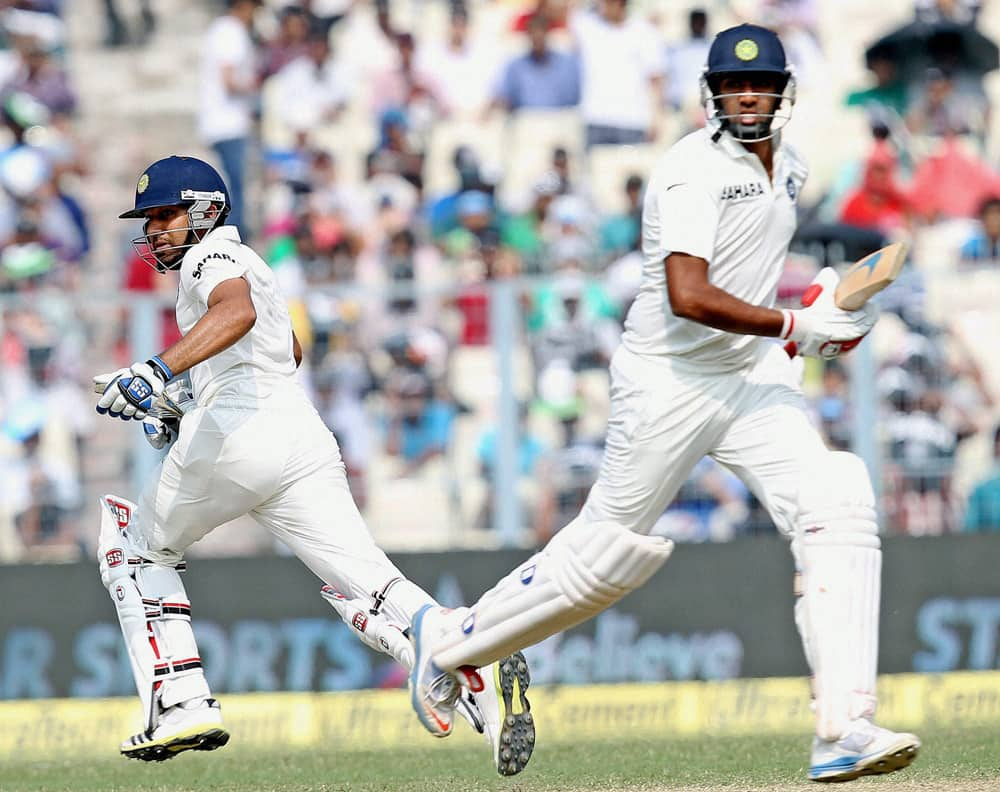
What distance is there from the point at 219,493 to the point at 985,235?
6.42 meters

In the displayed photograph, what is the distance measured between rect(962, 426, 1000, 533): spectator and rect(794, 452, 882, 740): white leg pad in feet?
14.2

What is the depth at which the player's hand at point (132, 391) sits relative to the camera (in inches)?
225

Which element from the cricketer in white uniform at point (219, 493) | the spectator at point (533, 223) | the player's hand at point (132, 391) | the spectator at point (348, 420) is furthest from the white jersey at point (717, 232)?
the spectator at point (533, 223)

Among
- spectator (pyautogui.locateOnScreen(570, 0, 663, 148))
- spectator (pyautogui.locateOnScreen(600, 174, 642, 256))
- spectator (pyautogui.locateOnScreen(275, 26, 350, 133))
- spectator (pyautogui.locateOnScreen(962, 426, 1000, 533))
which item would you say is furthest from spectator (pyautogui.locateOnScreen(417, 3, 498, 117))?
spectator (pyautogui.locateOnScreen(962, 426, 1000, 533))

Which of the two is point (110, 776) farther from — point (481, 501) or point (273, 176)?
point (273, 176)

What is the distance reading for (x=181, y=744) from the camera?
20.5 feet

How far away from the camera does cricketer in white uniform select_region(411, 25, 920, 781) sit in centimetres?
554

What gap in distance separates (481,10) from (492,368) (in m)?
5.01

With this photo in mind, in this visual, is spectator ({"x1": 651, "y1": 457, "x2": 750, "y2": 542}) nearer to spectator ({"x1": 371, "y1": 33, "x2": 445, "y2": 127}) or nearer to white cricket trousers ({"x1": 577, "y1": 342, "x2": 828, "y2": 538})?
white cricket trousers ({"x1": 577, "y1": 342, "x2": 828, "y2": 538})

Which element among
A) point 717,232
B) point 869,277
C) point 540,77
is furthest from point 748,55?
point 540,77

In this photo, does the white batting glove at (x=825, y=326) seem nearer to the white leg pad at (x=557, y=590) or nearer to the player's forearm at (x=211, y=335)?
the white leg pad at (x=557, y=590)

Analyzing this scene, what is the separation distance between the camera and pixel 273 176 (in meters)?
13.5

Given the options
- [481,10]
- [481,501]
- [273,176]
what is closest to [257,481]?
[481,501]

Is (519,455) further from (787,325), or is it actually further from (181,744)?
(787,325)
